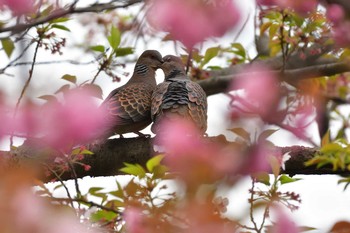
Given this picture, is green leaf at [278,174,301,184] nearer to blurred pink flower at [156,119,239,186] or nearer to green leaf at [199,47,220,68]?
blurred pink flower at [156,119,239,186]

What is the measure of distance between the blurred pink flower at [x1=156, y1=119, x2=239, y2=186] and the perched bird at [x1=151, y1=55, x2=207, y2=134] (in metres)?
2.57

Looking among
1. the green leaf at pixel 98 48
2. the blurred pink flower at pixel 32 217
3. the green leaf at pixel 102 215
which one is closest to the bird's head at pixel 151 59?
the green leaf at pixel 98 48

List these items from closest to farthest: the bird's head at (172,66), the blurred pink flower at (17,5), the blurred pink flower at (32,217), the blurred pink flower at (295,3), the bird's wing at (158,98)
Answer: the blurred pink flower at (32,217)
the blurred pink flower at (17,5)
the blurred pink flower at (295,3)
the bird's wing at (158,98)
the bird's head at (172,66)

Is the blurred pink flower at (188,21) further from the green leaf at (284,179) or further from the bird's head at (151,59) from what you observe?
the bird's head at (151,59)

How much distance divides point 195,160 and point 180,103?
10.2 feet

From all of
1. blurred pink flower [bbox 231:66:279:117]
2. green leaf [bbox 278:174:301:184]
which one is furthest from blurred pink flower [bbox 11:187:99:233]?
green leaf [bbox 278:174:301:184]

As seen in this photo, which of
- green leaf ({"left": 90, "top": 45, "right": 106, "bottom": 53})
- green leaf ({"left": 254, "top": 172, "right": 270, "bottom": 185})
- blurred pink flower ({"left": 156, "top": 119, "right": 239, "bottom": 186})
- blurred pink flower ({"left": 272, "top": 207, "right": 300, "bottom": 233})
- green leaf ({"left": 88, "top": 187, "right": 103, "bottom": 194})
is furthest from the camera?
green leaf ({"left": 90, "top": 45, "right": 106, "bottom": 53})

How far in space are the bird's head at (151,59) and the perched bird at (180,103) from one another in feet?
4.39

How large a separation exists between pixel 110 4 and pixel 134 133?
11.1 feet

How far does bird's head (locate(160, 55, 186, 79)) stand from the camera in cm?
727

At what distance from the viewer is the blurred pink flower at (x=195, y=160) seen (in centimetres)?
279

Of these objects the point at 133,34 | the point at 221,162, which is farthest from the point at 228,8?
the point at 133,34

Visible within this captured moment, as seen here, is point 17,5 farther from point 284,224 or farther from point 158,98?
point 158,98

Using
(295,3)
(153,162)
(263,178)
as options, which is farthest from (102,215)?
(295,3)
